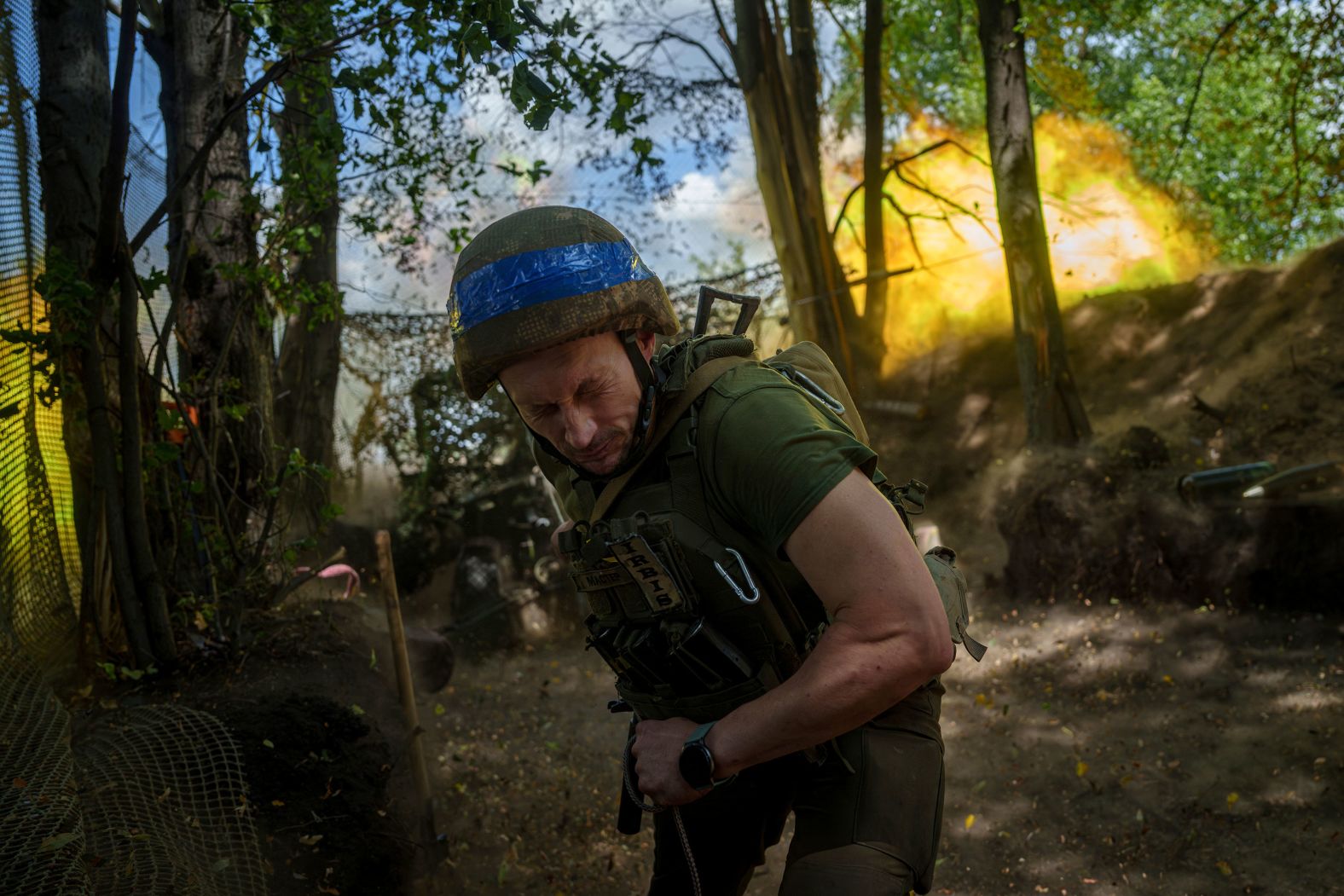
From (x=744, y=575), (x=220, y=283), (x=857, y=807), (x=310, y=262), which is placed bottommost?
(x=857, y=807)

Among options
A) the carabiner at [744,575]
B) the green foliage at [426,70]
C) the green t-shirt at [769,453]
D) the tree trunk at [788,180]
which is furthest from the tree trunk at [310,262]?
the tree trunk at [788,180]

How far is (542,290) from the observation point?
221 cm

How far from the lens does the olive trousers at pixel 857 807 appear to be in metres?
2.04

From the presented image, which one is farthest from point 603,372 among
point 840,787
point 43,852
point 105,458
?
point 105,458

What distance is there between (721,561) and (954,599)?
2.27 feet

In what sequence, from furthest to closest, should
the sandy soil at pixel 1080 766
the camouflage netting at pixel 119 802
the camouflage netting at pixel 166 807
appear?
the sandy soil at pixel 1080 766
the camouflage netting at pixel 166 807
the camouflage netting at pixel 119 802

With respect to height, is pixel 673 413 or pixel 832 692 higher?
pixel 673 413

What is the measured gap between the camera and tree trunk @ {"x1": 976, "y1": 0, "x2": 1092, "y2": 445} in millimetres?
9320

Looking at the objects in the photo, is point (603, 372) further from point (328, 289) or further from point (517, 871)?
point (517, 871)

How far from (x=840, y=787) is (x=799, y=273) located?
8916 mm

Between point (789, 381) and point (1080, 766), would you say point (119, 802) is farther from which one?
point (1080, 766)

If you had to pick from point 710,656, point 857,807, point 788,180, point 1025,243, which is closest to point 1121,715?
point 1025,243

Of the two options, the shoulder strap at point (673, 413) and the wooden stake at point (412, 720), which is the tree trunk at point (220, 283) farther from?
the shoulder strap at point (673, 413)

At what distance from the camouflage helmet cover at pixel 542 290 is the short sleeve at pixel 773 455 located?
317 millimetres
